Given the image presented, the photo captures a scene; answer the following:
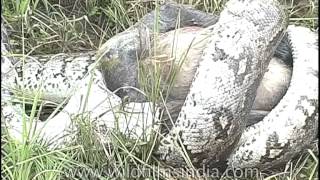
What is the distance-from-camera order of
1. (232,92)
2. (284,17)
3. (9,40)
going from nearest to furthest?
(232,92) → (284,17) → (9,40)

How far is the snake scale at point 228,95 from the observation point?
120 inches

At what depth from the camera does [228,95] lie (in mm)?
3027

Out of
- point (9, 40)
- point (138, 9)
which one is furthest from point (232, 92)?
point (9, 40)

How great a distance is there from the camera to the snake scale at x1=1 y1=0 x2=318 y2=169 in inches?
120

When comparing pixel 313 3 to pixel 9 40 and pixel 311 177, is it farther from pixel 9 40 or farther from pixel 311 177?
pixel 9 40

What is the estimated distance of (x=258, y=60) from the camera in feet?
10.3

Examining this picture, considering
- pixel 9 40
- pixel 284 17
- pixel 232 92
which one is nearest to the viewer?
pixel 232 92

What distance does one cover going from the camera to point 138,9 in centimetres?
399

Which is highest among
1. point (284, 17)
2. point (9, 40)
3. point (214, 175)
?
point (284, 17)

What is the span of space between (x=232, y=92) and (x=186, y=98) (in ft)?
0.62

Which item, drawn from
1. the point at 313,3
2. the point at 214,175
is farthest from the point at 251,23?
the point at 313,3

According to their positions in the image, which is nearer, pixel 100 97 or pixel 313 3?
pixel 100 97

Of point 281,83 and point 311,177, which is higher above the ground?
point 281,83

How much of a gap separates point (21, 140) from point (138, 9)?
1.19 metres
